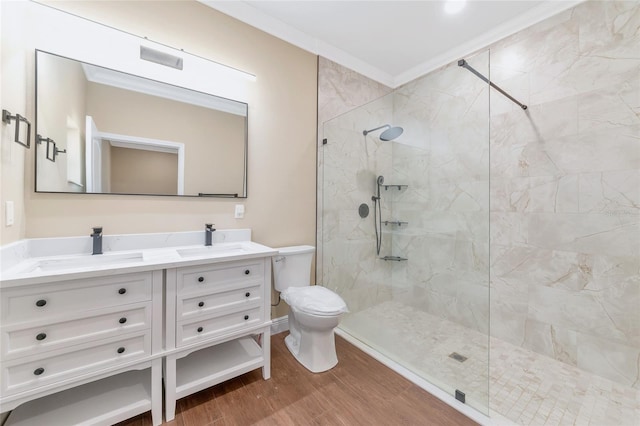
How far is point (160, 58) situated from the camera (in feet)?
5.72

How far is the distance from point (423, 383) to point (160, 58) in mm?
2716

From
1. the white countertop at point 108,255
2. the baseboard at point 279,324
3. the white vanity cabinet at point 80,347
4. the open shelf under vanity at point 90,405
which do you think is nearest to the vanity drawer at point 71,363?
the white vanity cabinet at point 80,347

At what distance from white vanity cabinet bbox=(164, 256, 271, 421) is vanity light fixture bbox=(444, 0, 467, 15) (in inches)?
92.0

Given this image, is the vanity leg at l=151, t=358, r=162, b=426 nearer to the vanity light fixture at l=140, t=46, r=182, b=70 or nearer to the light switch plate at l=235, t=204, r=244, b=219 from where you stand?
the light switch plate at l=235, t=204, r=244, b=219

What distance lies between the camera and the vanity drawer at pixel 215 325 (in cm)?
140

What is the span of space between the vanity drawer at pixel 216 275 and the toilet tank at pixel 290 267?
48 centimetres

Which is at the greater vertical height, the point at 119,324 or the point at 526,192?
the point at 526,192

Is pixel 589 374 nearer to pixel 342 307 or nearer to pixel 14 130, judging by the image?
pixel 342 307

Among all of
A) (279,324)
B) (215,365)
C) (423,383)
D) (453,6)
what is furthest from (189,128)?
(423,383)

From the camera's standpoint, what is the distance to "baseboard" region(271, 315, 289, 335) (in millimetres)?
2270

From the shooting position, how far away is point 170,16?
5.88ft

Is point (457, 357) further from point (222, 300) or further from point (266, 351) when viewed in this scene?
point (222, 300)

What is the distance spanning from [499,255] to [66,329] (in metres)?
2.89

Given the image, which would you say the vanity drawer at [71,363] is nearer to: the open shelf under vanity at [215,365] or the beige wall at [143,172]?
the open shelf under vanity at [215,365]
